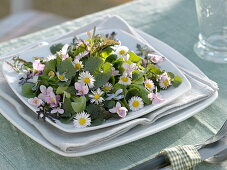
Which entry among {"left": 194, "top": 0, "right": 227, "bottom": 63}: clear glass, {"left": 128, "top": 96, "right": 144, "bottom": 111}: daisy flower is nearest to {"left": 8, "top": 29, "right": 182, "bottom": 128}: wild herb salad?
{"left": 128, "top": 96, "right": 144, "bottom": 111}: daisy flower

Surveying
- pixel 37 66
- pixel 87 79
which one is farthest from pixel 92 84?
pixel 37 66

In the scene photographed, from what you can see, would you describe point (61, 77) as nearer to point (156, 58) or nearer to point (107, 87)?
point (107, 87)

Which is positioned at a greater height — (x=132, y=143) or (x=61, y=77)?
(x=61, y=77)

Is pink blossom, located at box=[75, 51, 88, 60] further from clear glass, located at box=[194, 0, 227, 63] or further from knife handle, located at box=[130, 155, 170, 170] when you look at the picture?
clear glass, located at box=[194, 0, 227, 63]

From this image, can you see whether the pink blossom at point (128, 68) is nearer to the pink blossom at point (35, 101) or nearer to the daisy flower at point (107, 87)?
the daisy flower at point (107, 87)

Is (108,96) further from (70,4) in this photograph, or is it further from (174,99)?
(70,4)

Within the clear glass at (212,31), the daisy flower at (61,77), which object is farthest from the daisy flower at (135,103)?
the clear glass at (212,31)
